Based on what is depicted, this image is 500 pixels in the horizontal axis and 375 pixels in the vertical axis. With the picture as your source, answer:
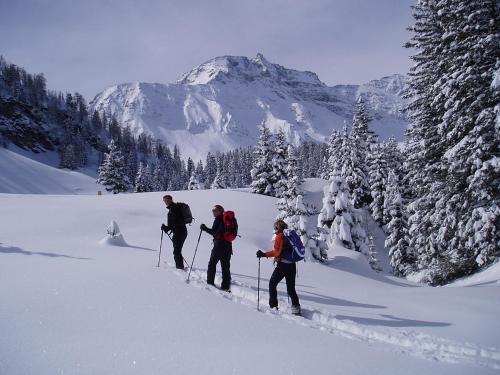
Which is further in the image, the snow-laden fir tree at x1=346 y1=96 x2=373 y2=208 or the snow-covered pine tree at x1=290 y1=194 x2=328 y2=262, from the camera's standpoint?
the snow-laden fir tree at x1=346 y1=96 x2=373 y2=208

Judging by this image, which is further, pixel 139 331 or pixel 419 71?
pixel 419 71

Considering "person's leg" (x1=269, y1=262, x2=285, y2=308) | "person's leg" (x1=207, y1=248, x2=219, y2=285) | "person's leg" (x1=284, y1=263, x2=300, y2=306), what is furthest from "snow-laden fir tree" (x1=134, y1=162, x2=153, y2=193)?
"person's leg" (x1=284, y1=263, x2=300, y2=306)

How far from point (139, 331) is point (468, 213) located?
1375 cm

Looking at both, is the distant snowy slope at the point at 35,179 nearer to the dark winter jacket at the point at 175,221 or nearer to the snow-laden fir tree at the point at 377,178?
the snow-laden fir tree at the point at 377,178

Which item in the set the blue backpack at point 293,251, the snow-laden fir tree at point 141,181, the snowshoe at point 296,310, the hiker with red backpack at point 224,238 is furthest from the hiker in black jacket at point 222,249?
the snow-laden fir tree at point 141,181

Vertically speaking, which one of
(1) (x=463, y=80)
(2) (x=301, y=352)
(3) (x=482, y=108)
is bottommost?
(2) (x=301, y=352)

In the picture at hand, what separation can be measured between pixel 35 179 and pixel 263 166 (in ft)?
132

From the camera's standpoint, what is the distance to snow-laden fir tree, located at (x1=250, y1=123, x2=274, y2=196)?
42.2 meters

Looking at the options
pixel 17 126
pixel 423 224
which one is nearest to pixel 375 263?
pixel 423 224

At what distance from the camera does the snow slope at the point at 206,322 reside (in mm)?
4312

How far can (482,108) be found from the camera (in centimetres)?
1338

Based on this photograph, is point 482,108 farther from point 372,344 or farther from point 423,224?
point 372,344

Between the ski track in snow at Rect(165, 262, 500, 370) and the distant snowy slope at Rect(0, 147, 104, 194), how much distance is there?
53.5 metres

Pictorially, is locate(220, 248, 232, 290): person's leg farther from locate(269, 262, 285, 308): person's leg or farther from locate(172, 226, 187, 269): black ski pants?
locate(172, 226, 187, 269): black ski pants
